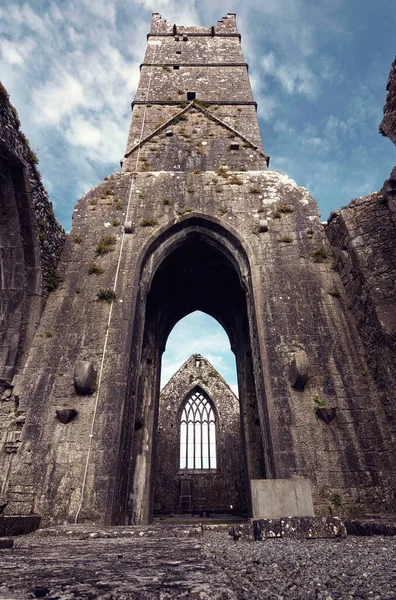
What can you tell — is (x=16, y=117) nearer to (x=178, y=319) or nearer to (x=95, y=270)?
(x=95, y=270)

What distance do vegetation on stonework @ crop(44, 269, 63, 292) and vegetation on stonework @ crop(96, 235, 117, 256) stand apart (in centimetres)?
109

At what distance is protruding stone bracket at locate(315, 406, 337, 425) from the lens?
6.38 meters

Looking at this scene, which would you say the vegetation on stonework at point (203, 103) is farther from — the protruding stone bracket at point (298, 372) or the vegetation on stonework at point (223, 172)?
the protruding stone bracket at point (298, 372)

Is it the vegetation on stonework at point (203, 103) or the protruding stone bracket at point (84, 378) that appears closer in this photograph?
the protruding stone bracket at point (84, 378)

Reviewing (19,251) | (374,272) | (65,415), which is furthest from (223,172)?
(65,415)

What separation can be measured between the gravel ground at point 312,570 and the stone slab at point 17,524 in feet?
10.2

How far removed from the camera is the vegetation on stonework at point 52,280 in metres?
8.00

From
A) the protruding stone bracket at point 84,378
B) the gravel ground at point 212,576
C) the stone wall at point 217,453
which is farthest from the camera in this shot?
the stone wall at point 217,453

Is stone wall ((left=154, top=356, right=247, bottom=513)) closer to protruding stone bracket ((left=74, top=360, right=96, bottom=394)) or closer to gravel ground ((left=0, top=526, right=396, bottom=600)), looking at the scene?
protruding stone bracket ((left=74, top=360, right=96, bottom=394))

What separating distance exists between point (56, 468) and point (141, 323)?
136 inches

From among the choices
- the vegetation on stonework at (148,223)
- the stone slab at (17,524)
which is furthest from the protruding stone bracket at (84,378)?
the vegetation on stonework at (148,223)

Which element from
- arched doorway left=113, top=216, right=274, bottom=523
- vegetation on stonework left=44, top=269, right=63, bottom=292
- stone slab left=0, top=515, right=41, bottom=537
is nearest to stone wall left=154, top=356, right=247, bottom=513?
arched doorway left=113, top=216, right=274, bottom=523

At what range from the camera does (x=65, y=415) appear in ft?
20.9

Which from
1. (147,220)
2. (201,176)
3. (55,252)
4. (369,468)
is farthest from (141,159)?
(369,468)
